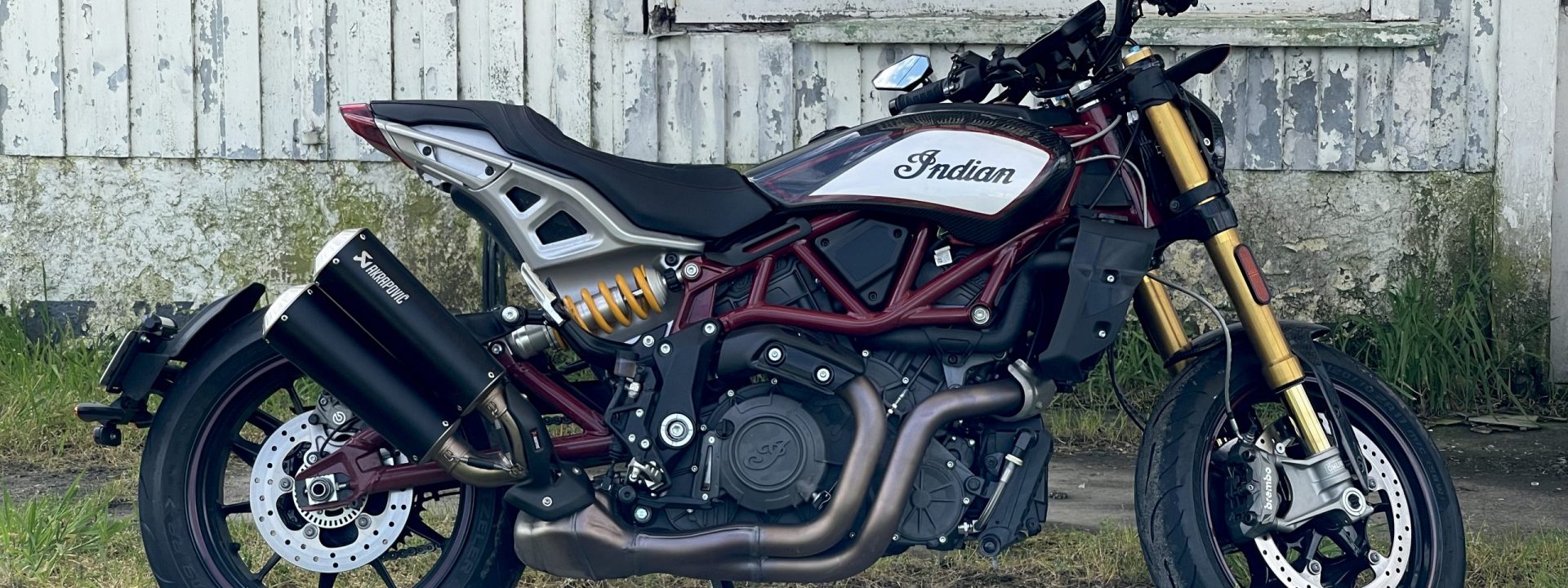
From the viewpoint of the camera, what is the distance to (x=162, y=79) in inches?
192

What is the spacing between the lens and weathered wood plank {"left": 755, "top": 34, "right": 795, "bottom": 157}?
4836mm

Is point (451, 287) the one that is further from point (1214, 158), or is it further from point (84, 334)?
point (1214, 158)

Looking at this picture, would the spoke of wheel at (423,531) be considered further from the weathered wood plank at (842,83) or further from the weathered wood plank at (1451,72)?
the weathered wood plank at (1451,72)

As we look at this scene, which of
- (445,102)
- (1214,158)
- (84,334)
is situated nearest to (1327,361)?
(1214,158)

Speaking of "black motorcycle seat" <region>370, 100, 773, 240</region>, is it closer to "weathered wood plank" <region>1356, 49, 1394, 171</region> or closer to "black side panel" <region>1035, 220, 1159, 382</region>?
"black side panel" <region>1035, 220, 1159, 382</region>

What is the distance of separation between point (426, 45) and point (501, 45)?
0.25 meters

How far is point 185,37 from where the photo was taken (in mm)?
4867

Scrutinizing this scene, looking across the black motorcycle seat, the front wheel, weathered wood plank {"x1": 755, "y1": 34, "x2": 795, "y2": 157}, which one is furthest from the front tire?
weathered wood plank {"x1": 755, "y1": 34, "x2": 795, "y2": 157}

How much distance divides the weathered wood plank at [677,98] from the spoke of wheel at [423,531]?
215 cm

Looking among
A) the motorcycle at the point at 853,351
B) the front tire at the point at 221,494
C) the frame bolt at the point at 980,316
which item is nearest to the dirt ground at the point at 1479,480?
the motorcycle at the point at 853,351

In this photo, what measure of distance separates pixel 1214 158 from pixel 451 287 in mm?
3038

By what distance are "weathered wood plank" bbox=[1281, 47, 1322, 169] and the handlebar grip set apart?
7.42 feet

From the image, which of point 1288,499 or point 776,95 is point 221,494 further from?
point 776,95

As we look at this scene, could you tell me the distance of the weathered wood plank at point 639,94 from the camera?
4.84m
